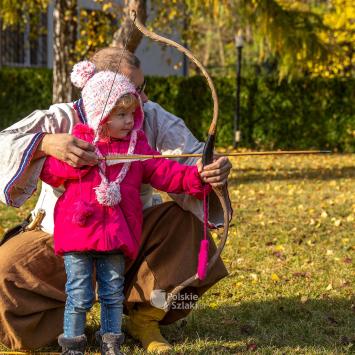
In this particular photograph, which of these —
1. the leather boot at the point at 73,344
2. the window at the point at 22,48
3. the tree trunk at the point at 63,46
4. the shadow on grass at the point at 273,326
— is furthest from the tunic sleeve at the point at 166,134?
the window at the point at 22,48

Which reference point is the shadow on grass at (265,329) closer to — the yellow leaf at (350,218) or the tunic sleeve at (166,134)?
the tunic sleeve at (166,134)

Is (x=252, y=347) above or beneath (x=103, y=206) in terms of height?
beneath

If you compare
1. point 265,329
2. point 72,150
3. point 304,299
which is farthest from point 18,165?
point 304,299

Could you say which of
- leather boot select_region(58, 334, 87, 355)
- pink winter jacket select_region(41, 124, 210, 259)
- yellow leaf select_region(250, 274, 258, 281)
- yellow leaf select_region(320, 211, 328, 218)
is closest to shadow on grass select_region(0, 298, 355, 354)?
leather boot select_region(58, 334, 87, 355)

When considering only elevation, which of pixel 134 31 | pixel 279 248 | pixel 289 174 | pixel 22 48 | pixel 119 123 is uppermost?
pixel 134 31

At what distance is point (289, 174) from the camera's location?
13.0m

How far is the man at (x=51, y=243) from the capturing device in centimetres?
370

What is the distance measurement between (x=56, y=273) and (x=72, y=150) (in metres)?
0.80

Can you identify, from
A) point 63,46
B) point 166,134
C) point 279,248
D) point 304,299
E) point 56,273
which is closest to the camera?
point 56,273

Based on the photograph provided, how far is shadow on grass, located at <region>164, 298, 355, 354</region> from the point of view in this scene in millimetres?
4098

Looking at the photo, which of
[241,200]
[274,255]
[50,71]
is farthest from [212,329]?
[50,71]

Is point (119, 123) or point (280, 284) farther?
point (280, 284)

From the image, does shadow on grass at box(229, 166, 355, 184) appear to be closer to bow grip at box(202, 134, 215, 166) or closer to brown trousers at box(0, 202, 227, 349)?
brown trousers at box(0, 202, 227, 349)

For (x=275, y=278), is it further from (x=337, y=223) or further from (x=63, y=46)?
(x=63, y=46)
